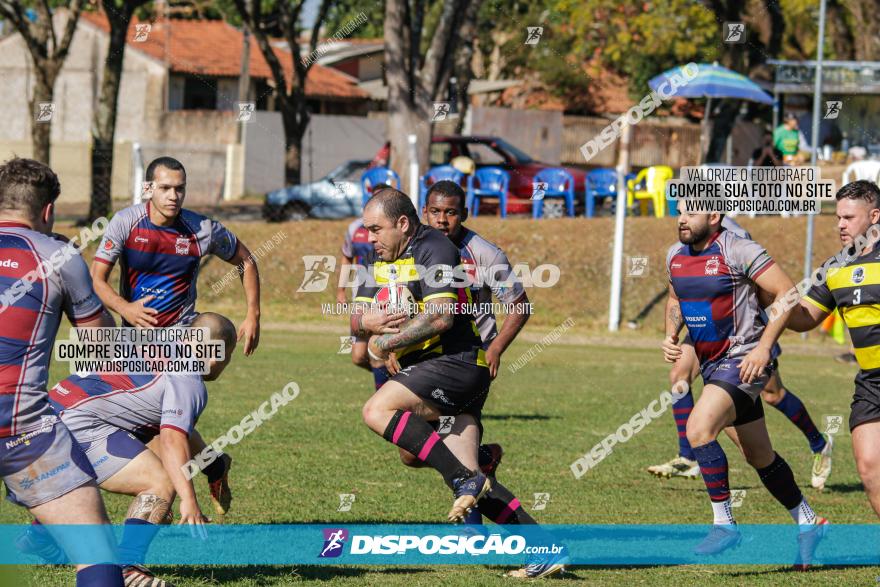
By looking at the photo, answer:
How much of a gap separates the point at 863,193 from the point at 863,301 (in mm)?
610

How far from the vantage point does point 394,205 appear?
6742mm

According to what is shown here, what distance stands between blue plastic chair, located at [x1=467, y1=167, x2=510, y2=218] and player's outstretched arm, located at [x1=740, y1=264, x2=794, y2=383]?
1655 centimetres

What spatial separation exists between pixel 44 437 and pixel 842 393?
13.2m

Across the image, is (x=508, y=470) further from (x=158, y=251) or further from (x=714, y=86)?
(x=714, y=86)

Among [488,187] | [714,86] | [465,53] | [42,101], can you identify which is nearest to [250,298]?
[488,187]

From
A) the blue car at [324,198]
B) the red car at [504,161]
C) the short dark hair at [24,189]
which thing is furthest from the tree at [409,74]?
the short dark hair at [24,189]

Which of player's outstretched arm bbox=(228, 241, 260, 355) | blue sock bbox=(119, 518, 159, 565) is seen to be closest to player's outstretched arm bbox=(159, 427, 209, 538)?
blue sock bbox=(119, 518, 159, 565)

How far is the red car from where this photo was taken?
25500 millimetres

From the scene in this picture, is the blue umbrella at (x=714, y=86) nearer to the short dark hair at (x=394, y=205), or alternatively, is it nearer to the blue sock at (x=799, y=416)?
the blue sock at (x=799, y=416)

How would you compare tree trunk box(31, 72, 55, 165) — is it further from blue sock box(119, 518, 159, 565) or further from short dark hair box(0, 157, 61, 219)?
short dark hair box(0, 157, 61, 219)

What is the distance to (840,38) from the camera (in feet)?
130

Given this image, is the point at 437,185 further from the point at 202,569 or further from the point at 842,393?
the point at 842,393

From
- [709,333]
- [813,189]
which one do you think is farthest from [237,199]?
[709,333]

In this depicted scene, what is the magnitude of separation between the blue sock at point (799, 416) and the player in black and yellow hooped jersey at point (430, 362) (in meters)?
3.68
